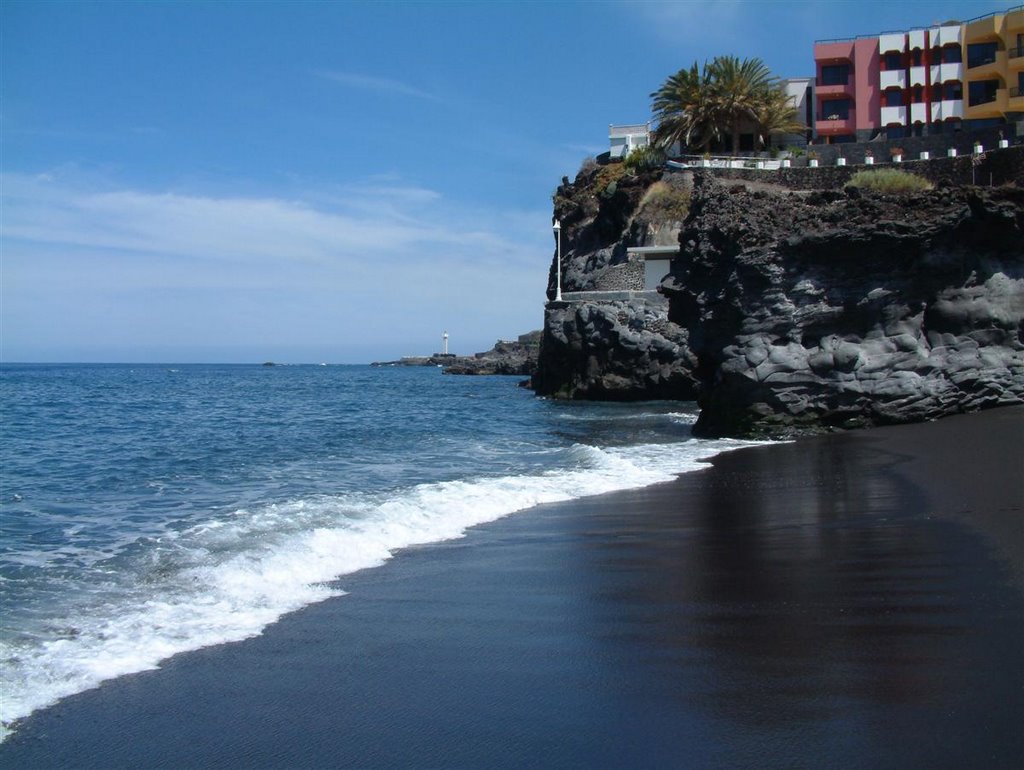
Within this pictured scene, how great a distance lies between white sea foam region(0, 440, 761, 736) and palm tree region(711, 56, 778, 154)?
126 ft

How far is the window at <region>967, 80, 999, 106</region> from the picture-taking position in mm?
45031

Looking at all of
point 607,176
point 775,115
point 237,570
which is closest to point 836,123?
point 775,115

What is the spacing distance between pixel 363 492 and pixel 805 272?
12.1 m

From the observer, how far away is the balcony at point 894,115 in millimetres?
48062

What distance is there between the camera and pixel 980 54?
45500 mm

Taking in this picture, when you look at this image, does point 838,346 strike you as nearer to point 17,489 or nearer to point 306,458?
point 306,458

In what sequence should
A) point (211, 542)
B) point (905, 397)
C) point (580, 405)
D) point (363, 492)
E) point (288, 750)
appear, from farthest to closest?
point (580, 405) < point (905, 397) < point (363, 492) < point (211, 542) < point (288, 750)

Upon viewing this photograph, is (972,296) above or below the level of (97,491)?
above

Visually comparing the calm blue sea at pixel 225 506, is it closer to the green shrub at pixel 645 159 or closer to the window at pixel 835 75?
the green shrub at pixel 645 159

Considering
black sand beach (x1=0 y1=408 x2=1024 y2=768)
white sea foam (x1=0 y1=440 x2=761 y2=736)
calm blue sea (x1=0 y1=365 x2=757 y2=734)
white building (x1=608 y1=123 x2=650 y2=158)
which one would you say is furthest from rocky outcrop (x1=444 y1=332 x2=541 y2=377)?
black sand beach (x1=0 y1=408 x2=1024 y2=768)

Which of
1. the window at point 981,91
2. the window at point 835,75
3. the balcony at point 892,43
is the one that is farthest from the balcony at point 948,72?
the window at point 835,75

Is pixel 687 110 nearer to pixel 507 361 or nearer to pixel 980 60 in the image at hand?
pixel 980 60

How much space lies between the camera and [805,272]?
792 inches

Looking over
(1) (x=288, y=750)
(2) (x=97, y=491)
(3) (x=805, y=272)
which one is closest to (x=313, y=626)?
(1) (x=288, y=750)
